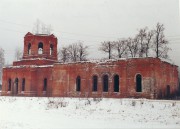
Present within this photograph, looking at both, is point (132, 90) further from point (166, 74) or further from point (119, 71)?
point (166, 74)

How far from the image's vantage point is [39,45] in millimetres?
34656

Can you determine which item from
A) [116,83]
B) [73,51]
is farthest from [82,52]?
[116,83]

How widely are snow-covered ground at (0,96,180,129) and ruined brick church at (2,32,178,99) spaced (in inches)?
275

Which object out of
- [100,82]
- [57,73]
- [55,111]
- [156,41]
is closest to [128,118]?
[55,111]

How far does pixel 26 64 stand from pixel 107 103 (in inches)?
677

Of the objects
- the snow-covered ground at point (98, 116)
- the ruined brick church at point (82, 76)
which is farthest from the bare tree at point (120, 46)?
the snow-covered ground at point (98, 116)

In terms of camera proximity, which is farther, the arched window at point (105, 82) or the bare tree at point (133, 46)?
the bare tree at point (133, 46)

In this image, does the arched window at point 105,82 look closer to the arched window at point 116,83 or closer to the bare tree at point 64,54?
the arched window at point 116,83

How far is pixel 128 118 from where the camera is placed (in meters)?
14.7

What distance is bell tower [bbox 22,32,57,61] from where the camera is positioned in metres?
34.2

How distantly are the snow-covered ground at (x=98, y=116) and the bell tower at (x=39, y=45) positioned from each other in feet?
50.6

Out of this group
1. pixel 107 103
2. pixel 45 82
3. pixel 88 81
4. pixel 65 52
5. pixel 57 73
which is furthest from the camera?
pixel 65 52

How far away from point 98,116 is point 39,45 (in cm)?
2089

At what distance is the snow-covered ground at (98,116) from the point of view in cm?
1244
